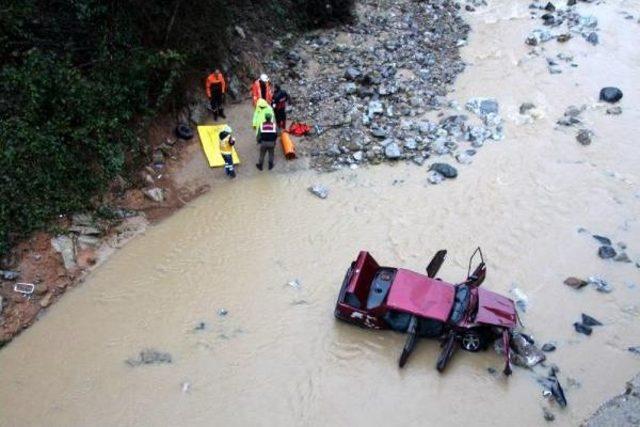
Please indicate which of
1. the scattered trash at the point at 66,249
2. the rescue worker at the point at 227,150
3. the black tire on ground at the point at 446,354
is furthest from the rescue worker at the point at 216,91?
the black tire on ground at the point at 446,354

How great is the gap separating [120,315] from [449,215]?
6.69m

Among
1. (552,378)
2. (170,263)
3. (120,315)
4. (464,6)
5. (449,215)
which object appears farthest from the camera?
(464,6)

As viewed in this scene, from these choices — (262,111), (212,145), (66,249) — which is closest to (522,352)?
(262,111)

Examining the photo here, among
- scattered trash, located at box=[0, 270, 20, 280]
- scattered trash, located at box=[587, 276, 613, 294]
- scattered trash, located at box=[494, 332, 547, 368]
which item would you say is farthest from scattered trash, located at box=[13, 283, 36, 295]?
scattered trash, located at box=[587, 276, 613, 294]

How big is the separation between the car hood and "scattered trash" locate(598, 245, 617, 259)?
291cm

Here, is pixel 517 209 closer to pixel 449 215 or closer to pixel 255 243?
pixel 449 215

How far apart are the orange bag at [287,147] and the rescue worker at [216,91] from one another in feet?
5.45

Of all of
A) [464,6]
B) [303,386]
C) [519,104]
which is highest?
[464,6]

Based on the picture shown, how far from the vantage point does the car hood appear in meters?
8.83

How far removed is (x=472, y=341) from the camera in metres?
9.26

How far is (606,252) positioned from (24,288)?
35.6ft

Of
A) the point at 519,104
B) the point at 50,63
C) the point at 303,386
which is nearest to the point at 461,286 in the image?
the point at 303,386

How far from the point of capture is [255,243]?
1130 cm

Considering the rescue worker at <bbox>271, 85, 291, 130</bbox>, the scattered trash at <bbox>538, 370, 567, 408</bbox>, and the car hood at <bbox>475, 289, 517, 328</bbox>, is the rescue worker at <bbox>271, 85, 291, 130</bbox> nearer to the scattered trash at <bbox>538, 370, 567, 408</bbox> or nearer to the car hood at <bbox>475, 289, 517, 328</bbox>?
the car hood at <bbox>475, 289, 517, 328</bbox>
